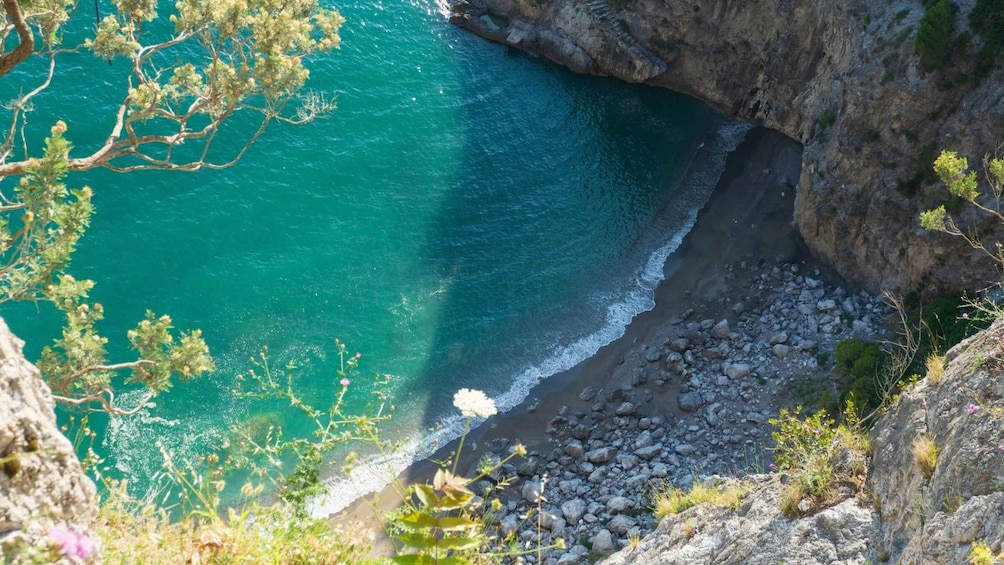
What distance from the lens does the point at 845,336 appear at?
2852cm

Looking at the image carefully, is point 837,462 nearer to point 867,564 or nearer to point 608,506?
point 867,564

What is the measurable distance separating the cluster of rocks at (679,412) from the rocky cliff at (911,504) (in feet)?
29.6

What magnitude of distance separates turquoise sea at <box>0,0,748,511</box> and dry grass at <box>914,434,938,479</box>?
58.5 feet

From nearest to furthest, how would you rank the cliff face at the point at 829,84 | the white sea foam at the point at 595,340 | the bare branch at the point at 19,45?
the bare branch at the point at 19,45 → the white sea foam at the point at 595,340 → the cliff face at the point at 829,84

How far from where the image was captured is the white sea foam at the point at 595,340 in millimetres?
24453

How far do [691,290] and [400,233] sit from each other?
42.3 feet

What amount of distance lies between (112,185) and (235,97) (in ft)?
62.5

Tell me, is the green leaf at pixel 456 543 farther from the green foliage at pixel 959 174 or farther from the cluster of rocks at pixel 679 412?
the cluster of rocks at pixel 679 412

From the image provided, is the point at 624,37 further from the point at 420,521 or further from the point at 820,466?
the point at 420,521

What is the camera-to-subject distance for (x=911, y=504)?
31.2 ft

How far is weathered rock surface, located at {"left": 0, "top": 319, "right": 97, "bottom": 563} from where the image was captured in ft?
18.5

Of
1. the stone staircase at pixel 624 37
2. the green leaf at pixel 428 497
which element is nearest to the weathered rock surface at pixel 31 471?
the green leaf at pixel 428 497

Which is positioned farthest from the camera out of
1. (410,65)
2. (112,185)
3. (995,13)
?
(410,65)

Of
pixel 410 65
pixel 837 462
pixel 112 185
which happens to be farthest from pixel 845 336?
pixel 112 185
